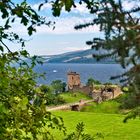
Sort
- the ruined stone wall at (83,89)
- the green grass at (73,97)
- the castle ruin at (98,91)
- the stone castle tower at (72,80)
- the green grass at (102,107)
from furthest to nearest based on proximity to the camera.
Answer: the stone castle tower at (72,80) → the ruined stone wall at (83,89) → the green grass at (73,97) → the castle ruin at (98,91) → the green grass at (102,107)

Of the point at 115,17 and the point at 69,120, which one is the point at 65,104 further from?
the point at 115,17

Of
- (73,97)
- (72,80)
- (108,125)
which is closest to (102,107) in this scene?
(73,97)

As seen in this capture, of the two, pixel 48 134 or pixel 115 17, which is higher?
pixel 115 17

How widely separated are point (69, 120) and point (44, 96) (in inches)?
1972

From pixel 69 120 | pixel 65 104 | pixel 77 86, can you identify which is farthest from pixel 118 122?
pixel 77 86

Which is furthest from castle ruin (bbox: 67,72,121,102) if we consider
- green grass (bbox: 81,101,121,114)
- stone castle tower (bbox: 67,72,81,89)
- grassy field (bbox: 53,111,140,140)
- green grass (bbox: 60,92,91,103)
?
grassy field (bbox: 53,111,140,140)

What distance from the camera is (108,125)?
51.7 m

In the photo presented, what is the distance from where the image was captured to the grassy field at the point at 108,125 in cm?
4376

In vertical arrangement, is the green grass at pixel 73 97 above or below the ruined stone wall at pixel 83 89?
below

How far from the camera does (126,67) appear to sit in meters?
2.84

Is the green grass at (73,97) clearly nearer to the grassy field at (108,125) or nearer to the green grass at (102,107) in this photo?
the green grass at (102,107)

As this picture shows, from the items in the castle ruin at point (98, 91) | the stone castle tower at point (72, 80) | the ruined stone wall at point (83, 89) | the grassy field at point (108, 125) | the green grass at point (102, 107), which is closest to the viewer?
the grassy field at point (108, 125)

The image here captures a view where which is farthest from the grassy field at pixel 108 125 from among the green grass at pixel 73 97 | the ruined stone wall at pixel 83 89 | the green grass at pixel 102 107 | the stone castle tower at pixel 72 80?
the stone castle tower at pixel 72 80

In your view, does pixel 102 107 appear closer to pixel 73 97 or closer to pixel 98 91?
pixel 98 91
